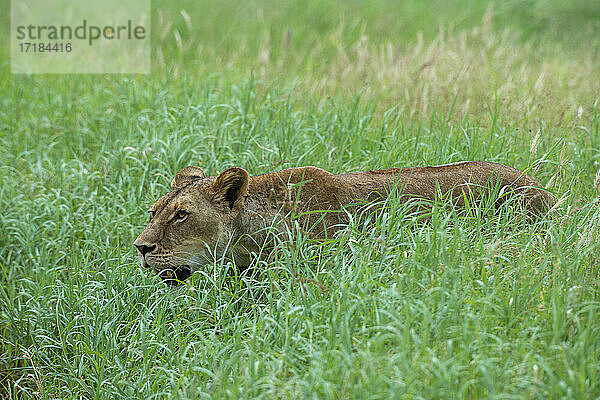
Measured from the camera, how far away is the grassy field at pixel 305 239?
343 cm

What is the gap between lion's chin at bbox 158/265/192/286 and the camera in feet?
15.2

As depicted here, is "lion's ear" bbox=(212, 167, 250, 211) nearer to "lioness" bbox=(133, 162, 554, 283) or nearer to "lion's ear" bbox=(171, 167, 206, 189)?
"lioness" bbox=(133, 162, 554, 283)

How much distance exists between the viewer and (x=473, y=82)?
782 centimetres

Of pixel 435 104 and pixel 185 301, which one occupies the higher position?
pixel 435 104

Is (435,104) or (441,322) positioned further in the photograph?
(435,104)

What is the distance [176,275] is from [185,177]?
0.70m

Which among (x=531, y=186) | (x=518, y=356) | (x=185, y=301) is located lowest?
(x=185, y=301)

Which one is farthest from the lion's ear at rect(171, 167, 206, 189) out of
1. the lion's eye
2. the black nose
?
the black nose

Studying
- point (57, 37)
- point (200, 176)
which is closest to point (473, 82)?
point (200, 176)

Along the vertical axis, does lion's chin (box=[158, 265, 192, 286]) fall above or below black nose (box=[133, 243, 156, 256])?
below

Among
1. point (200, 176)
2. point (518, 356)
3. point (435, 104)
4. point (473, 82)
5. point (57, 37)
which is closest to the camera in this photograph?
point (518, 356)

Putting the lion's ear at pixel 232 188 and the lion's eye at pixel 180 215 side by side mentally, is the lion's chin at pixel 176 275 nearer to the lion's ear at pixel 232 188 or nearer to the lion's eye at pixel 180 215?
the lion's eye at pixel 180 215

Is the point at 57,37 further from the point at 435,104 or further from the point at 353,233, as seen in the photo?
the point at 353,233

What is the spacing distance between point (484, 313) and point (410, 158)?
8.73 ft
